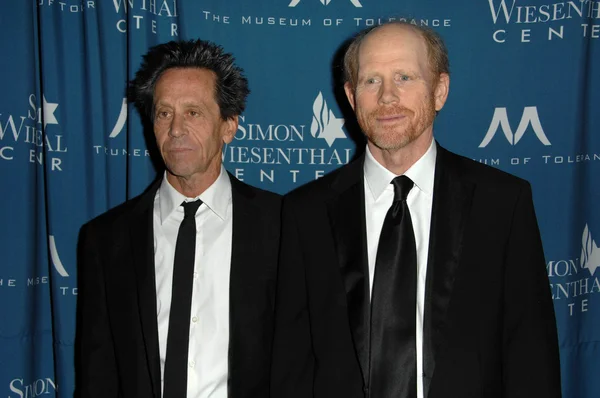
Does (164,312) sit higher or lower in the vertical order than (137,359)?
higher

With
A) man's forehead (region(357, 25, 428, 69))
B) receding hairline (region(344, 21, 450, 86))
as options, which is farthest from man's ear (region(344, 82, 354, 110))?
man's forehead (region(357, 25, 428, 69))

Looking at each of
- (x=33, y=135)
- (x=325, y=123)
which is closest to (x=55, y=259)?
(x=33, y=135)

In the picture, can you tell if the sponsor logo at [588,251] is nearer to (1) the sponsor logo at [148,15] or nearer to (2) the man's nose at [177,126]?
(2) the man's nose at [177,126]

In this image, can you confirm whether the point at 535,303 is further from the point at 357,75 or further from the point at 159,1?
the point at 159,1

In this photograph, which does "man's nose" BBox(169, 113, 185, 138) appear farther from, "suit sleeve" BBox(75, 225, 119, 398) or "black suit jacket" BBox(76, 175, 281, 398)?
"suit sleeve" BBox(75, 225, 119, 398)

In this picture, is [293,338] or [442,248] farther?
[293,338]

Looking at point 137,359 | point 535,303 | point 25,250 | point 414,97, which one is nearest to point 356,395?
point 535,303

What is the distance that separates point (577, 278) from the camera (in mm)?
2234

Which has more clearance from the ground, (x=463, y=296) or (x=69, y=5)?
(x=69, y=5)

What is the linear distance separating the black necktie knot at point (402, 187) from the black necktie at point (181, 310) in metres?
0.58

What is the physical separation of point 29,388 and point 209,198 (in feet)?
3.95

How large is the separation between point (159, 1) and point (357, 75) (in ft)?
3.38

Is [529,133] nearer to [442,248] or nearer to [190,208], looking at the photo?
[442,248]

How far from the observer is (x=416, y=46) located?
4.84ft
